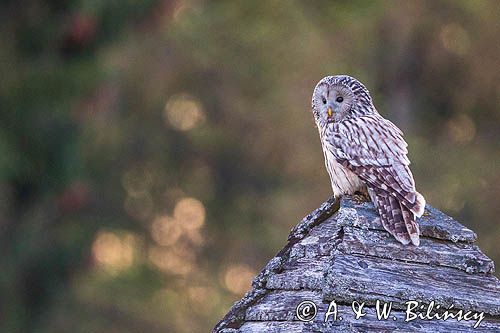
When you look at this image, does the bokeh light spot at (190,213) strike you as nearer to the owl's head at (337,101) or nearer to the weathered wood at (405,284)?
the owl's head at (337,101)

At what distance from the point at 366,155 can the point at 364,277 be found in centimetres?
268

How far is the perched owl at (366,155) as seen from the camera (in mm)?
4785

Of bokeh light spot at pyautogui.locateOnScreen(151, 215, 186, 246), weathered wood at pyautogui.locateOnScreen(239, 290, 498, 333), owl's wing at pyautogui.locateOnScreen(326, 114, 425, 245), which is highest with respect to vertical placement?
bokeh light spot at pyautogui.locateOnScreen(151, 215, 186, 246)

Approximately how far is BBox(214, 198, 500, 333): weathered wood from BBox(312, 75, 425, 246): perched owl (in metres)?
0.08

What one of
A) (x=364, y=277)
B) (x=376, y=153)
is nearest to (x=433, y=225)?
(x=364, y=277)

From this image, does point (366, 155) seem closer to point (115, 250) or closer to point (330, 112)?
point (330, 112)

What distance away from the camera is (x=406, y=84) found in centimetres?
2709

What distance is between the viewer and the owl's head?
7.82m

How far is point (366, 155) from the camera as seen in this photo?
6805mm

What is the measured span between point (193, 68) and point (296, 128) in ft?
7.62

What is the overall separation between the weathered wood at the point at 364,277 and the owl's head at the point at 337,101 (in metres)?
3.24

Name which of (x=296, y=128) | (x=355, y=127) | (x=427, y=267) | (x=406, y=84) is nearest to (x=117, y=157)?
(x=296, y=128)

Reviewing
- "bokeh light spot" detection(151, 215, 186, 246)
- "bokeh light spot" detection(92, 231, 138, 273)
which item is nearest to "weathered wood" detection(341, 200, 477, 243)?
"bokeh light spot" detection(151, 215, 186, 246)

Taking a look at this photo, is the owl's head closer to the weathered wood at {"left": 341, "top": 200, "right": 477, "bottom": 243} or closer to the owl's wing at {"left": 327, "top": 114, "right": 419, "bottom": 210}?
the owl's wing at {"left": 327, "top": 114, "right": 419, "bottom": 210}
